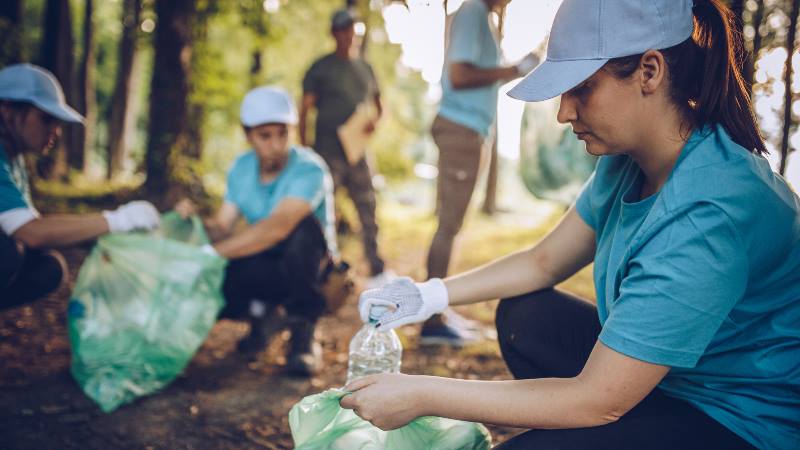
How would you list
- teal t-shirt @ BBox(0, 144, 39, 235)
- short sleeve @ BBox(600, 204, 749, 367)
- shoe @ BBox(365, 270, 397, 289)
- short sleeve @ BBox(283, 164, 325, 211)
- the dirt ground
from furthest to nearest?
shoe @ BBox(365, 270, 397, 289) < short sleeve @ BBox(283, 164, 325, 211) < teal t-shirt @ BBox(0, 144, 39, 235) < the dirt ground < short sleeve @ BBox(600, 204, 749, 367)

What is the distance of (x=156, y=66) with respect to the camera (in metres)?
6.30

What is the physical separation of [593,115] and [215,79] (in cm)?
623

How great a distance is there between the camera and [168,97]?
6.33 meters

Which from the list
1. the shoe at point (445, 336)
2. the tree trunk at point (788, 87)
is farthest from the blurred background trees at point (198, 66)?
the shoe at point (445, 336)

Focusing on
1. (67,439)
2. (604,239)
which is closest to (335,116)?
(67,439)

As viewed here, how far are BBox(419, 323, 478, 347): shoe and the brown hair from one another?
7.35ft

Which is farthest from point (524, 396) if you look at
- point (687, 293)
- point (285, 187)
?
point (285, 187)

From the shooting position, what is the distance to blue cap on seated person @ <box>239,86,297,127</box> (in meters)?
2.90

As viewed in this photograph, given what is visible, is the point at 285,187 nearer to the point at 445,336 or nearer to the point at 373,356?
the point at 373,356

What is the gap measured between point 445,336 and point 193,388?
1.37 m

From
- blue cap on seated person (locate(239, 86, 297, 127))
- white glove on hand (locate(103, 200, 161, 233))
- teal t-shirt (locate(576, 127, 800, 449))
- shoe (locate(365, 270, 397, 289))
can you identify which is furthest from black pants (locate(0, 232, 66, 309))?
shoe (locate(365, 270, 397, 289))

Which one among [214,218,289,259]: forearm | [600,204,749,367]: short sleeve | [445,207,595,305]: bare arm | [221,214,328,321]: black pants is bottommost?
[221,214,328,321]: black pants

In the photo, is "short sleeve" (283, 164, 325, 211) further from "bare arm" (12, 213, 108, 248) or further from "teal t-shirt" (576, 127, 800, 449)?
"teal t-shirt" (576, 127, 800, 449)

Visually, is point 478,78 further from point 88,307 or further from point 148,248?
point 88,307
